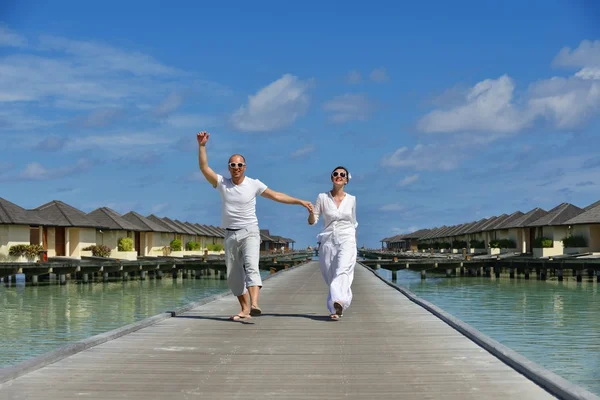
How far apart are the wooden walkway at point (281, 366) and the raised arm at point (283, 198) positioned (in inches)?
58.6

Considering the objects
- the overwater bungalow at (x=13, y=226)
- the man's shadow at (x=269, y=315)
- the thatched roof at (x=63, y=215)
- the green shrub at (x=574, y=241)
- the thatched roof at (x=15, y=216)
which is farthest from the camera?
the green shrub at (x=574, y=241)

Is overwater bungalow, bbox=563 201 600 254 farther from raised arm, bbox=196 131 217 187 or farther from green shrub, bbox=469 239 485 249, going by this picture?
raised arm, bbox=196 131 217 187

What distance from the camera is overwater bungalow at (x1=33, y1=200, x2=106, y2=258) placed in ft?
138

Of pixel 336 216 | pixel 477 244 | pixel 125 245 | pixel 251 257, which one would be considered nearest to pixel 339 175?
pixel 336 216

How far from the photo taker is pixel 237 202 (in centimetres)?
877

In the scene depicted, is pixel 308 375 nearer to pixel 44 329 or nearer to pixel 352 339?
pixel 352 339

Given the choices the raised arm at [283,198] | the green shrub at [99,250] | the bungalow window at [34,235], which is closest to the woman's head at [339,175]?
the raised arm at [283,198]

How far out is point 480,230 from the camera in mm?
68688

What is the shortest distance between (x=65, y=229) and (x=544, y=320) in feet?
107

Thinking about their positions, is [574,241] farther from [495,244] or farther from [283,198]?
[283,198]

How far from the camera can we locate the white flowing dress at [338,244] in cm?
916

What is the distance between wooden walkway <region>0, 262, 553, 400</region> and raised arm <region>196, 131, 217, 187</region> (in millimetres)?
1781

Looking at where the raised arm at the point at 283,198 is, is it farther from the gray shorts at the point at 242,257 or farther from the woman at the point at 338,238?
the gray shorts at the point at 242,257

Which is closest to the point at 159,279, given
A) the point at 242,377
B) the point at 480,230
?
the point at 480,230
